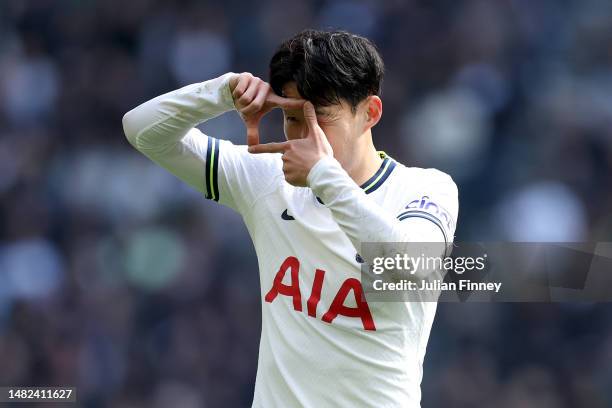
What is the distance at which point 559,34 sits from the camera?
24.3 ft

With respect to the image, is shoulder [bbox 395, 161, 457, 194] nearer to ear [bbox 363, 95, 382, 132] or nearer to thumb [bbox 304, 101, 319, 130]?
ear [bbox 363, 95, 382, 132]

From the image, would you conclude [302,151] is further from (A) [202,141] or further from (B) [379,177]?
(A) [202,141]

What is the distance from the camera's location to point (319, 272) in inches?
113

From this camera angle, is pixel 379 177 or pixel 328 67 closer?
pixel 328 67

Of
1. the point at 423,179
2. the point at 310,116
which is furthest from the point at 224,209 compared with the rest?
the point at 310,116

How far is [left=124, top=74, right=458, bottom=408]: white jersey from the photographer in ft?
9.15

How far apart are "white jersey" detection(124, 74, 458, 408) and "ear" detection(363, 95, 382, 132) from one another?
0.46 ft

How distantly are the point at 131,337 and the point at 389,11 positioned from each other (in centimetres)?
322

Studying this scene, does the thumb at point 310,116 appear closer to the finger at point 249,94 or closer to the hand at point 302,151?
the hand at point 302,151

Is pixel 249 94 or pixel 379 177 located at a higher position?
pixel 249 94

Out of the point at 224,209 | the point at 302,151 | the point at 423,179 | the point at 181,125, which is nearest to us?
the point at 302,151

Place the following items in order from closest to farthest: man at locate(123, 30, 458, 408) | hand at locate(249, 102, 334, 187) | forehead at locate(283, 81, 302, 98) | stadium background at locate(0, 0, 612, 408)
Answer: hand at locate(249, 102, 334, 187), man at locate(123, 30, 458, 408), forehead at locate(283, 81, 302, 98), stadium background at locate(0, 0, 612, 408)

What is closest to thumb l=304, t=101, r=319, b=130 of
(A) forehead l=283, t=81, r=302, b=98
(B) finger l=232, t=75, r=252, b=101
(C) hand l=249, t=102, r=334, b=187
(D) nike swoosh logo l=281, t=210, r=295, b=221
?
(C) hand l=249, t=102, r=334, b=187

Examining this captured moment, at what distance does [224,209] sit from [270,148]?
4.30m
